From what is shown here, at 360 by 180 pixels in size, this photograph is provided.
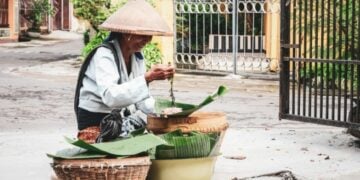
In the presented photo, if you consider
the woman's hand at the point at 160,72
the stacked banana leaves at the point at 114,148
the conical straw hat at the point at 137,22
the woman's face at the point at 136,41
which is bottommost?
the stacked banana leaves at the point at 114,148

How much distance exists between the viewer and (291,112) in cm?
864

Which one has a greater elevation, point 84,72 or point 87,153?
point 84,72

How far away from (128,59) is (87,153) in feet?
3.01

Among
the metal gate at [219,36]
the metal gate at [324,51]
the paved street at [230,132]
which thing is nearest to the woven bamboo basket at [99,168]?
the paved street at [230,132]

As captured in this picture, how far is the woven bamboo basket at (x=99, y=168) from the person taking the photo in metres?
4.39

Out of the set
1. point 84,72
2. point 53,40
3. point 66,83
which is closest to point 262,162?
point 84,72

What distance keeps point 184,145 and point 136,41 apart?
78 cm

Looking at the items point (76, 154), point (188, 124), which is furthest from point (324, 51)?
point (76, 154)

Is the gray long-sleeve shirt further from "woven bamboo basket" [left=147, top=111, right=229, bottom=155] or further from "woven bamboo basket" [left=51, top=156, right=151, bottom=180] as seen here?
"woven bamboo basket" [left=51, top=156, right=151, bottom=180]

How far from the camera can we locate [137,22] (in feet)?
16.3

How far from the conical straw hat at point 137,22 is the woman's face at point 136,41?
7 centimetres

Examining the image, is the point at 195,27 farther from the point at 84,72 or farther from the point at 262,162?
the point at 84,72

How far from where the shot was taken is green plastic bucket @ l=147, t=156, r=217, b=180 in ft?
16.1

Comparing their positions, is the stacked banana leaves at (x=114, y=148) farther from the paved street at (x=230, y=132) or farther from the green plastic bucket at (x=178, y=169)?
the paved street at (x=230, y=132)
